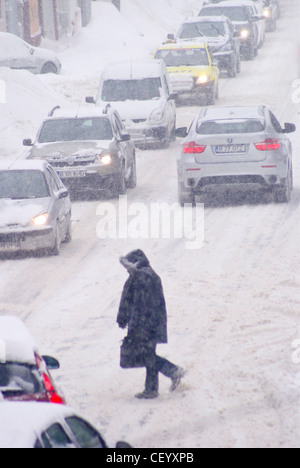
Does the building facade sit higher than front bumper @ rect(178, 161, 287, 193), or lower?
lower

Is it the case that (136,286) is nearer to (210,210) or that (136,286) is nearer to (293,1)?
(210,210)

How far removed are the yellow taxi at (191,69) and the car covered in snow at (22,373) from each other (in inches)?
953

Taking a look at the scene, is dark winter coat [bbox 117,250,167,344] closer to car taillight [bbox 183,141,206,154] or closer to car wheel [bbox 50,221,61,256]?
car wheel [bbox 50,221,61,256]

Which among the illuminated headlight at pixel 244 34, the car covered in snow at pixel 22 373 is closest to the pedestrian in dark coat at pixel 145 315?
the car covered in snow at pixel 22 373

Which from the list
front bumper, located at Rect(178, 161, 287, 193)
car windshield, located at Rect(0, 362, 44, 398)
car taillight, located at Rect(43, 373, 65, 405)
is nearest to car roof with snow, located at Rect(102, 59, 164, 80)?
front bumper, located at Rect(178, 161, 287, 193)

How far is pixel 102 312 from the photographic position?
483 inches

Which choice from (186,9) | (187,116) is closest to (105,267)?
(187,116)

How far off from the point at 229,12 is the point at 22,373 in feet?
120

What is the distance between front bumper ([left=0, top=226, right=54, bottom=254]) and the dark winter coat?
573 cm

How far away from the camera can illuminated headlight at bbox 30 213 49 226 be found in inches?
597

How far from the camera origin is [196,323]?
11.7 m

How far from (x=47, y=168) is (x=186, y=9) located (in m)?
42.6

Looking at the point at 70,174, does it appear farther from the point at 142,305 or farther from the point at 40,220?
the point at 142,305

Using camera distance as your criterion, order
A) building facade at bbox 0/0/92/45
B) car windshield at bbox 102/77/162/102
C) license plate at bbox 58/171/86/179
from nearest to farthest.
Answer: license plate at bbox 58/171/86/179
car windshield at bbox 102/77/162/102
building facade at bbox 0/0/92/45
